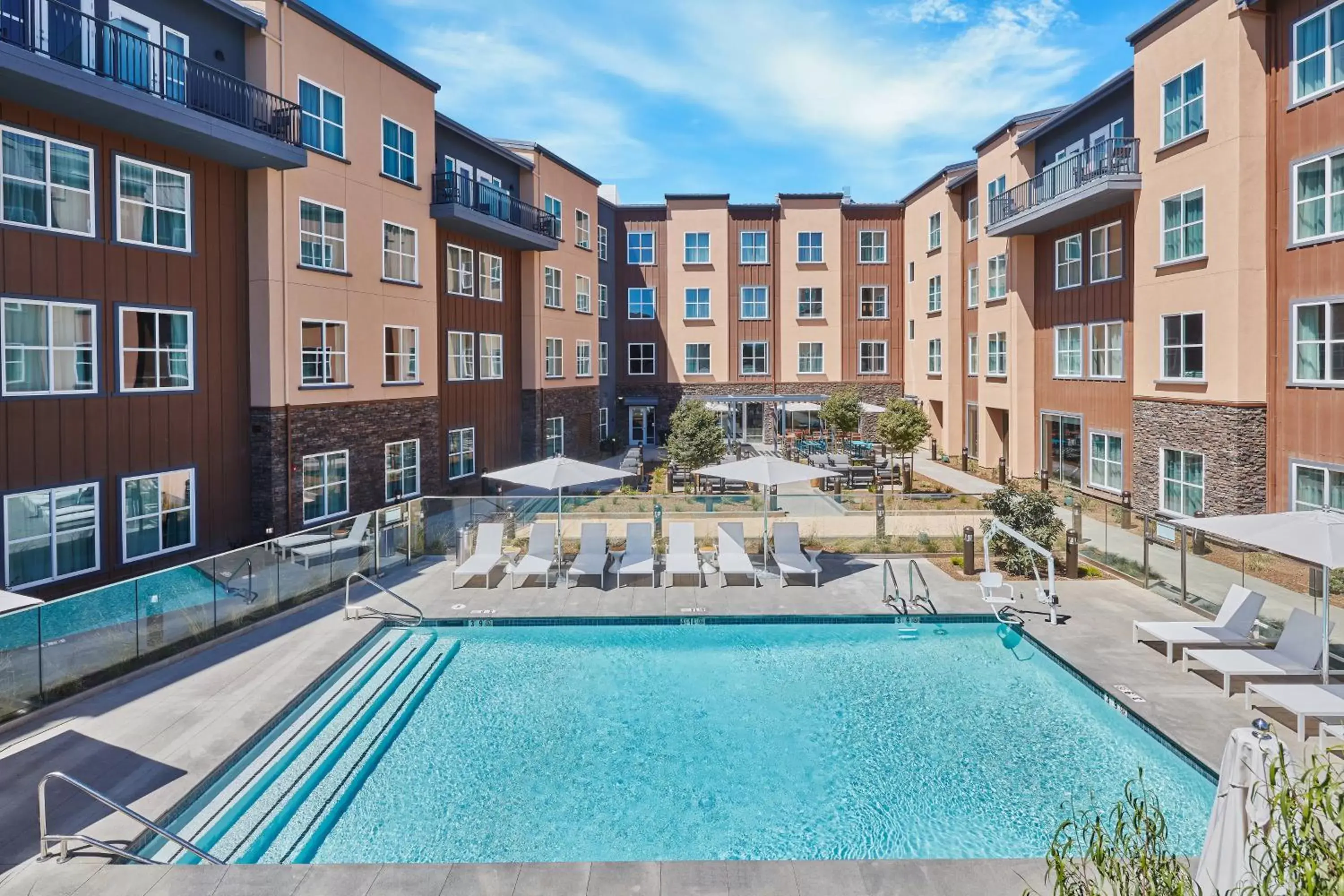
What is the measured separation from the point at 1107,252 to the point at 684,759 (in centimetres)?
1896

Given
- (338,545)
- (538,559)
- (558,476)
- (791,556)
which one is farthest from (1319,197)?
(338,545)

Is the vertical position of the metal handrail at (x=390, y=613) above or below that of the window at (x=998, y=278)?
below

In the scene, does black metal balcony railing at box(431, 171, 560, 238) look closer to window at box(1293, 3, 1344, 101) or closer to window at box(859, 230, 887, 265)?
window at box(859, 230, 887, 265)

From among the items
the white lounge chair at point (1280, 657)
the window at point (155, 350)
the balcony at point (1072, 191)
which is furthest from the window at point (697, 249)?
the white lounge chair at point (1280, 657)

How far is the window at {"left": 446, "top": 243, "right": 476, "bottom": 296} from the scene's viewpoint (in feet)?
74.6

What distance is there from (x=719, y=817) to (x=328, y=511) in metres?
12.9

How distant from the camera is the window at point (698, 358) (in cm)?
3728

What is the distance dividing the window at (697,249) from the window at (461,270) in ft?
48.9

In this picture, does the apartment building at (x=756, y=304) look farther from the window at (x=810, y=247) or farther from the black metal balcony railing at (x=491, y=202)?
the black metal balcony railing at (x=491, y=202)

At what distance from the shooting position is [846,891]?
5664 millimetres

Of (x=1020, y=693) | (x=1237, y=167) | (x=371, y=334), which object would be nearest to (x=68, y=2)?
(x=371, y=334)

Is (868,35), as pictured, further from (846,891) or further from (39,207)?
(846,891)

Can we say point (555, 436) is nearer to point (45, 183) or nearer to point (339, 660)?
point (45, 183)

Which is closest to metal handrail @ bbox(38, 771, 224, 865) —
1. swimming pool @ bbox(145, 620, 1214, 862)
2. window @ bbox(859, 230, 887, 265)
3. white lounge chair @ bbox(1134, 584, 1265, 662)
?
swimming pool @ bbox(145, 620, 1214, 862)
